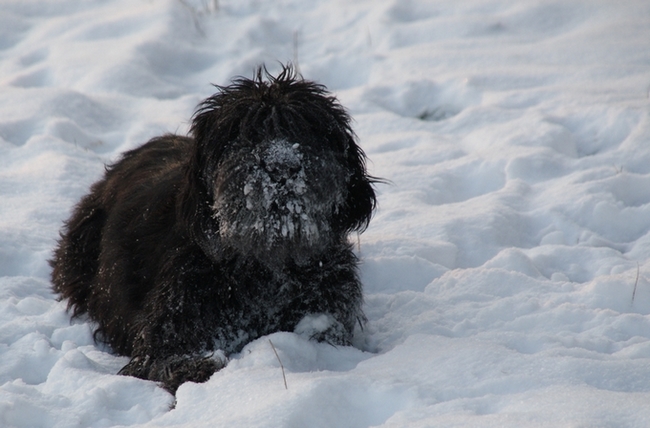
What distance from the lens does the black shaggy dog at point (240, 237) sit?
11.0ft

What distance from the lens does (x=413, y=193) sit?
5707 millimetres

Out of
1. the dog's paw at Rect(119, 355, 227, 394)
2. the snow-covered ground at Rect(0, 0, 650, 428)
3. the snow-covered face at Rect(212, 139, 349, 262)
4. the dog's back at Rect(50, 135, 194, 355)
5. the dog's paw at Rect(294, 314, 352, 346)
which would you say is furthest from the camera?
the dog's back at Rect(50, 135, 194, 355)

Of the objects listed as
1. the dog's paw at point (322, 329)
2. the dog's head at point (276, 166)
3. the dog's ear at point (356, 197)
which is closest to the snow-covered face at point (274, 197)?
the dog's head at point (276, 166)

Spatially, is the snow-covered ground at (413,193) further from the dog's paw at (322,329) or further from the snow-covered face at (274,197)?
the snow-covered face at (274,197)

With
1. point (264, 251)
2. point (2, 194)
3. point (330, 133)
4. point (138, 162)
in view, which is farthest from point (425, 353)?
point (2, 194)

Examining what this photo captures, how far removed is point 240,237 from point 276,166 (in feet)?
1.24

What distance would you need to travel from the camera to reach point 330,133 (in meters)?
3.64

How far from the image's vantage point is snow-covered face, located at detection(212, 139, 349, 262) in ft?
10.8

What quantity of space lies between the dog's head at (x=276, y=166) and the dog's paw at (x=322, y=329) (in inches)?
15.0

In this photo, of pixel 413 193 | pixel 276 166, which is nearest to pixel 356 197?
pixel 276 166

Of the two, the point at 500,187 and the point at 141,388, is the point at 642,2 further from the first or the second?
the point at 141,388

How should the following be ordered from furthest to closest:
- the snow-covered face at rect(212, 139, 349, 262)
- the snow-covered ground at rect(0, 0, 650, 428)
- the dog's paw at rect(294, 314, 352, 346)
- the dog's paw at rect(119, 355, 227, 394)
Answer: the dog's paw at rect(294, 314, 352, 346) → the dog's paw at rect(119, 355, 227, 394) → the snow-covered face at rect(212, 139, 349, 262) → the snow-covered ground at rect(0, 0, 650, 428)

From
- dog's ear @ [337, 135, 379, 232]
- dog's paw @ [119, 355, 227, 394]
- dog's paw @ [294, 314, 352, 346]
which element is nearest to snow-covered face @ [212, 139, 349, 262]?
dog's ear @ [337, 135, 379, 232]

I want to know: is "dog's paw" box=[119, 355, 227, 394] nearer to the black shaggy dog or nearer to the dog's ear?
the black shaggy dog
